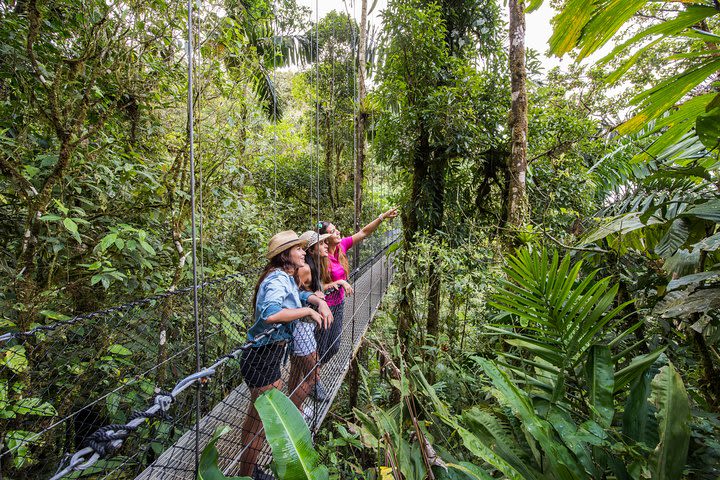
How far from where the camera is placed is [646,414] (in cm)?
78

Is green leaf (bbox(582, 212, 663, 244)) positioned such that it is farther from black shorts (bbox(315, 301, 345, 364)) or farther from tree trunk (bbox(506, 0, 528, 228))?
black shorts (bbox(315, 301, 345, 364))

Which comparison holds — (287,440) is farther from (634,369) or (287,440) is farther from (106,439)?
(634,369)

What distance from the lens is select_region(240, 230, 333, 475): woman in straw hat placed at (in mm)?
1149

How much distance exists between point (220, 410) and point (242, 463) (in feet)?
1.43

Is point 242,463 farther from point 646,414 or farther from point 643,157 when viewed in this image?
point 643,157

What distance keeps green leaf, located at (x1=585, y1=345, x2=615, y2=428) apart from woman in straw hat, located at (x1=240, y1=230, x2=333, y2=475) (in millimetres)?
895

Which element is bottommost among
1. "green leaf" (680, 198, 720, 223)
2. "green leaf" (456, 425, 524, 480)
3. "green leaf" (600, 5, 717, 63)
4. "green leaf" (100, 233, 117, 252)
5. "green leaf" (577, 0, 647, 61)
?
"green leaf" (456, 425, 524, 480)

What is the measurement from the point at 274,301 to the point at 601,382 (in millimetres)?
1004

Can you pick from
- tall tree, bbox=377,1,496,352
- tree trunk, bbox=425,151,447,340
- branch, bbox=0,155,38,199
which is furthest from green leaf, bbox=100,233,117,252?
tree trunk, bbox=425,151,447,340

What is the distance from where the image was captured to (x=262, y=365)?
3.97 ft

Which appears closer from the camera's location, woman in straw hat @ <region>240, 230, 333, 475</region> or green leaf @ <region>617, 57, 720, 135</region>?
green leaf @ <region>617, 57, 720, 135</region>

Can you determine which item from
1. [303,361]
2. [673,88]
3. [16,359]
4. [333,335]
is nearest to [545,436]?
[673,88]

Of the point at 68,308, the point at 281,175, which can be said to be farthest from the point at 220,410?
the point at 281,175

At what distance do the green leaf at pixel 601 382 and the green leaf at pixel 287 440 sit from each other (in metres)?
0.67
